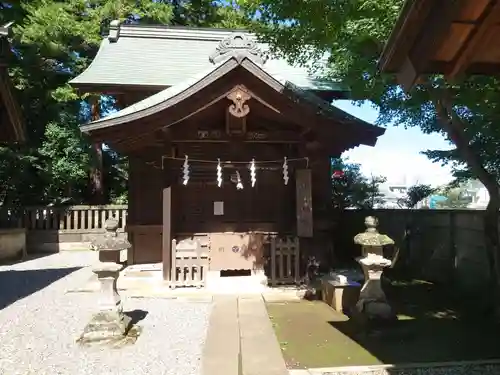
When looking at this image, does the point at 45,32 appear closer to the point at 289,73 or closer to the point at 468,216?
the point at 289,73

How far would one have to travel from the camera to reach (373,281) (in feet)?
18.9

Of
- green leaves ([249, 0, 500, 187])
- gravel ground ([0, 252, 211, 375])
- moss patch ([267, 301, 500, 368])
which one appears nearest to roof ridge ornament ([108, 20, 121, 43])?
green leaves ([249, 0, 500, 187])

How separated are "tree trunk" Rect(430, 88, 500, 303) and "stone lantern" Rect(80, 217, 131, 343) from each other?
16.5 ft

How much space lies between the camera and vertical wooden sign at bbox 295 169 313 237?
306 inches

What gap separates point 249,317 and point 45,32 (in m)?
14.2

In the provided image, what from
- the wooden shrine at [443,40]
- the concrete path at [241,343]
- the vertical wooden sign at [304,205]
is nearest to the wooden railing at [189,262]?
the concrete path at [241,343]

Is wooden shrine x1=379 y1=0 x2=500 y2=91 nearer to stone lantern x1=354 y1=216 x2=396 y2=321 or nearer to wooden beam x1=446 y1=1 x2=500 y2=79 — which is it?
wooden beam x1=446 y1=1 x2=500 y2=79

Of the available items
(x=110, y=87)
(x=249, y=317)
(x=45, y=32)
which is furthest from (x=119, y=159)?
(x=249, y=317)

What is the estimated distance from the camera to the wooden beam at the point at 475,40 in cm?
263

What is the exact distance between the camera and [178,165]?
26.7 feet

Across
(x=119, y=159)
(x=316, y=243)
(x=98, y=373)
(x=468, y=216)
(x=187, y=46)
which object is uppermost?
(x=187, y=46)

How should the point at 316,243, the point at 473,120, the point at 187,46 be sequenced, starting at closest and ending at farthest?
the point at 473,120, the point at 316,243, the point at 187,46

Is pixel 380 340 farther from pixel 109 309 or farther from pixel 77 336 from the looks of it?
pixel 77 336

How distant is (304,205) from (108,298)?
4206 millimetres
